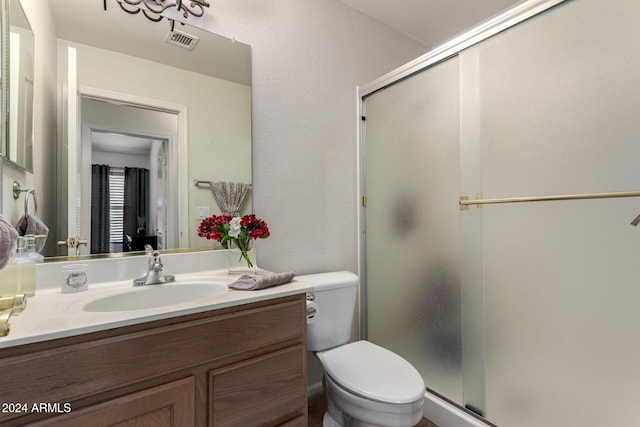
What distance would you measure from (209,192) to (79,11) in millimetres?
848

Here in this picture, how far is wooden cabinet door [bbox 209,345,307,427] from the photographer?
0.88 m

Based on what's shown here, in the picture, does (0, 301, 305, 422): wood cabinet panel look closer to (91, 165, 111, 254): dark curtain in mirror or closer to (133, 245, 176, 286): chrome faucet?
(133, 245, 176, 286): chrome faucet

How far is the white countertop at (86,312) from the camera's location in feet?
2.17

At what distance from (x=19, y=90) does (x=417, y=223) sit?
1.71m

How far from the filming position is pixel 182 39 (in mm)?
1359

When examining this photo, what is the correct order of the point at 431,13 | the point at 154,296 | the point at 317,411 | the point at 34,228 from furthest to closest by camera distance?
the point at 431,13 → the point at 317,411 → the point at 154,296 → the point at 34,228

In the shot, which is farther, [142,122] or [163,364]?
[142,122]

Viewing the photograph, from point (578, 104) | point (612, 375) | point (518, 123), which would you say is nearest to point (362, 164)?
point (518, 123)

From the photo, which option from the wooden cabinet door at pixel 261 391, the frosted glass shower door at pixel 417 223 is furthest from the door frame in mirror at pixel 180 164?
the frosted glass shower door at pixel 417 223

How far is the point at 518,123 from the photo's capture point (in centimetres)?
124

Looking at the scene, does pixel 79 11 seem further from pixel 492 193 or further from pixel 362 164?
pixel 492 193

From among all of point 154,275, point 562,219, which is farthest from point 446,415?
point 154,275

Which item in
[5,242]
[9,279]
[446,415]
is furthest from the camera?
[446,415]

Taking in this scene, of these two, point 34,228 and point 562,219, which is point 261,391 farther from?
point 562,219
